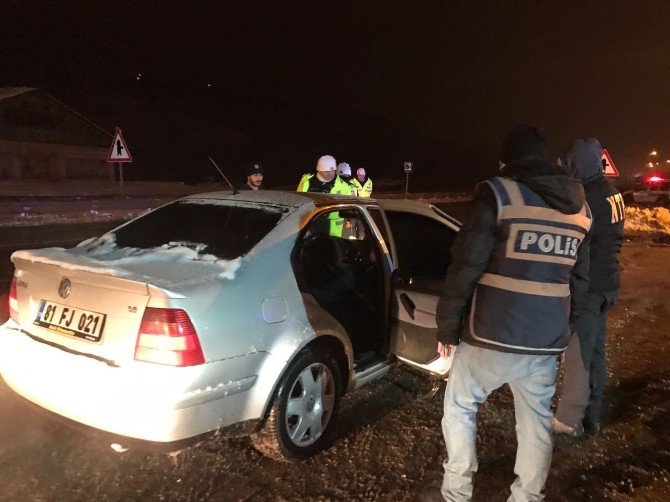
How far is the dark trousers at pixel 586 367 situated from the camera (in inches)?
141

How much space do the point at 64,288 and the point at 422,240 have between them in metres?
2.65

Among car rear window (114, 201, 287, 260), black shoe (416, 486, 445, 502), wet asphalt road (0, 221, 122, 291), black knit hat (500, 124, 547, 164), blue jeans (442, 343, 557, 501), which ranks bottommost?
black shoe (416, 486, 445, 502)

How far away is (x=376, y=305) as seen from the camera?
4082 millimetres

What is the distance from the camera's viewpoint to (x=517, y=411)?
271 cm

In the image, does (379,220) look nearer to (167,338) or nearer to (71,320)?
(167,338)

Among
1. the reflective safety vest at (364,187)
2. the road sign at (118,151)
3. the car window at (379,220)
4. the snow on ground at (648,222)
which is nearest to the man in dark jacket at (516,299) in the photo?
the car window at (379,220)

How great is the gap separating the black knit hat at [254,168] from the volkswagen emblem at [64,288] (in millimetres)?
3723

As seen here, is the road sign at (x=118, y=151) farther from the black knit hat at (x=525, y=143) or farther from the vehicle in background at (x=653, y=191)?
the vehicle in background at (x=653, y=191)

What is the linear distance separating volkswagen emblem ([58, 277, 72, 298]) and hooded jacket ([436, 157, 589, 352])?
1831 mm

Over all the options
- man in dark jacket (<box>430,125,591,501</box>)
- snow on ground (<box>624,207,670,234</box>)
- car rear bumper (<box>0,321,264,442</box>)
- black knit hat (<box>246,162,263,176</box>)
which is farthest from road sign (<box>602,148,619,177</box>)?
car rear bumper (<box>0,321,264,442</box>)

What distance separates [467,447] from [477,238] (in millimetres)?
998

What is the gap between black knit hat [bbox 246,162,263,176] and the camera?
6.42 m

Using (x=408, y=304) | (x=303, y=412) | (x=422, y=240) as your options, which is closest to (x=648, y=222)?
(x=422, y=240)

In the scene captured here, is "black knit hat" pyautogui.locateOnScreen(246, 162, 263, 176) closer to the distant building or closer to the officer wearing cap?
the officer wearing cap
